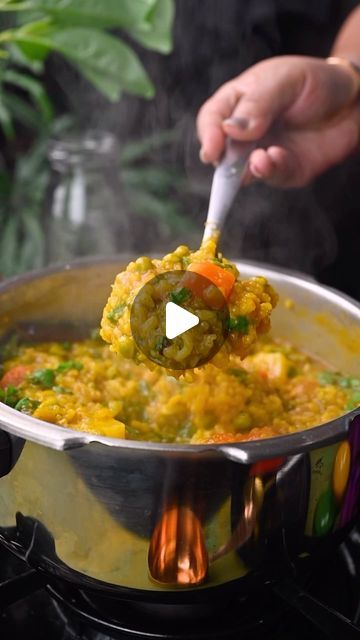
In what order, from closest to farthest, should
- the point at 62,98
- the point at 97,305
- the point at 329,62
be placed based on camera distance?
1. the point at 97,305
2. the point at 329,62
3. the point at 62,98

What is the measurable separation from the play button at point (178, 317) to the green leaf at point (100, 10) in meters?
1.67

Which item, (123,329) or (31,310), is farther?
(31,310)

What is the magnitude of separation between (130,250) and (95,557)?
2.55 meters

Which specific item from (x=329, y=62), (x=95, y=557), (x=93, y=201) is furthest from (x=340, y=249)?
(x=95, y=557)

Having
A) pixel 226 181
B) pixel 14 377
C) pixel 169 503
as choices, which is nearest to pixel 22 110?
pixel 226 181

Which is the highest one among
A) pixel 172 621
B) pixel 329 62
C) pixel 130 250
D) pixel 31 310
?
pixel 329 62

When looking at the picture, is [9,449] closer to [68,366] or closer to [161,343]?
[161,343]

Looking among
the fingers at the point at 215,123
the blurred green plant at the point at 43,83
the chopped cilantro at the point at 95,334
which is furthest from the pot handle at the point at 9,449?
the blurred green plant at the point at 43,83

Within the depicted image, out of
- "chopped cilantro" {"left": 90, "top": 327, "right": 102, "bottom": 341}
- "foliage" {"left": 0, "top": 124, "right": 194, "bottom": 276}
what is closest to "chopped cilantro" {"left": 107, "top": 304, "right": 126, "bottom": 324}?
"chopped cilantro" {"left": 90, "top": 327, "right": 102, "bottom": 341}

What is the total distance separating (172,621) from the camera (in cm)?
137

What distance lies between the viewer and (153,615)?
1365mm

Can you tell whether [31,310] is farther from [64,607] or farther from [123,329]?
[64,607]

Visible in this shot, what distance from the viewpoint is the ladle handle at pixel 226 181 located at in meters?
1.72

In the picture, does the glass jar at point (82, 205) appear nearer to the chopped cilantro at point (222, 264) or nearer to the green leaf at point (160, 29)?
the green leaf at point (160, 29)
